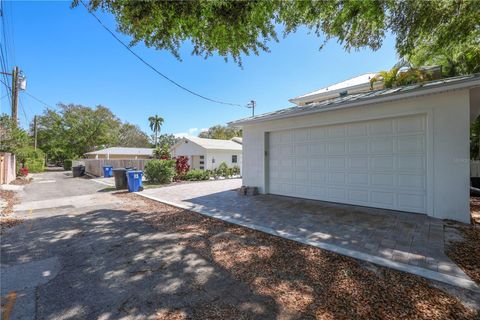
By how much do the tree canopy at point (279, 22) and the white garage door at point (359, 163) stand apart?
2704 millimetres

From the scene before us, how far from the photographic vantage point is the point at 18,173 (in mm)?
19203

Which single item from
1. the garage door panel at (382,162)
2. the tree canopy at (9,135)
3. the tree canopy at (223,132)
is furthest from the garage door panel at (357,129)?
the tree canopy at (223,132)

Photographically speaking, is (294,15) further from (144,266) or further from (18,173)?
(18,173)

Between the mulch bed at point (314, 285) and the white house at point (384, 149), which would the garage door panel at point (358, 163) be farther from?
the mulch bed at point (314, 285)

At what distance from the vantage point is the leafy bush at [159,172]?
13.8 m

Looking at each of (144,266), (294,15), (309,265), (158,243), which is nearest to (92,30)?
(294,15)

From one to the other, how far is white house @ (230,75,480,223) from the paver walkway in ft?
1.56

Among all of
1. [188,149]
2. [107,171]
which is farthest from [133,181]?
[188,149]

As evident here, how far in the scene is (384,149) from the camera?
19.6 feet

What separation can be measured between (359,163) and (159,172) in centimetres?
1117

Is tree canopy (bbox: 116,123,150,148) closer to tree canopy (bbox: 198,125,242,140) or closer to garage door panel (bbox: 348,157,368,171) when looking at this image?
tree canopy (bbox: 198,125,242,140)

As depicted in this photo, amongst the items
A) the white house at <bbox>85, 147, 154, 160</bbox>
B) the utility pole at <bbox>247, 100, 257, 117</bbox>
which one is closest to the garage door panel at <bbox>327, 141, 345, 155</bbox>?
the utility pole at <bbox>247, 100, 257, 117</bbox>

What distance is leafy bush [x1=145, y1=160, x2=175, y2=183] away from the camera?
13.8 metres

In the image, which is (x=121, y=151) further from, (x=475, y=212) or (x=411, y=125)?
(x=475, y=212)
